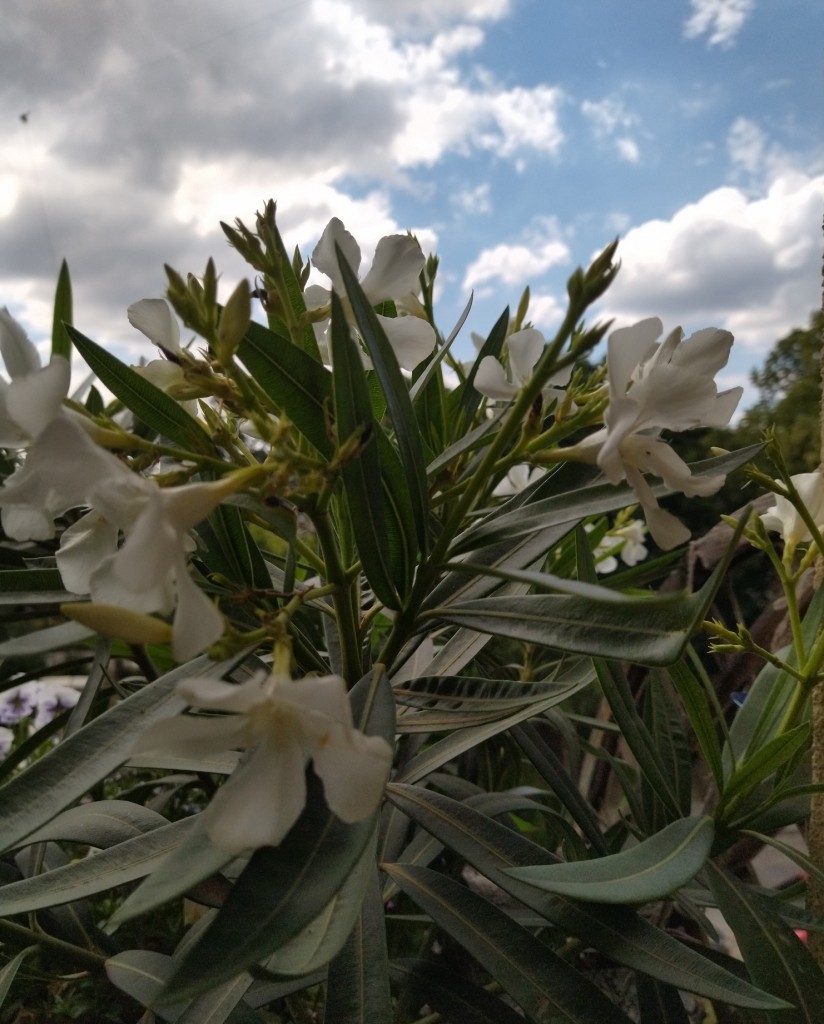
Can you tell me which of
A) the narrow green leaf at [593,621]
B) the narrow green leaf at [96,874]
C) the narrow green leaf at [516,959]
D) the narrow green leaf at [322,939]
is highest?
the narrow green leaf at [593,621]

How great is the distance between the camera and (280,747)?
13.9 inches

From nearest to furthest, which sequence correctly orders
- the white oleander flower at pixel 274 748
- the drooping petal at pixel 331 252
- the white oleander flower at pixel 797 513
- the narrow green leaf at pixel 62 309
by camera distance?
the white oleander flower at pixel 274 748 → the drooping petal at pixel 331 252 → the white oleander flower at pixel 797 513 → the narrow green leaf at pixel 62 309

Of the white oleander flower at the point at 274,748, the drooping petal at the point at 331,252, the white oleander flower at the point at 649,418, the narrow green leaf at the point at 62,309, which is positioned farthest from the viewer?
the narrow green leaf at the point at 62,309

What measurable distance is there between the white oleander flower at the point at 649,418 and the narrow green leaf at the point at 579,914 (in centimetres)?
24

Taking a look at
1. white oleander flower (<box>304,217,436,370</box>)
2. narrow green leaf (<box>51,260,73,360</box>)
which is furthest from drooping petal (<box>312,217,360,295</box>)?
narrow green leaf (<box>51,260,73,360</box>)

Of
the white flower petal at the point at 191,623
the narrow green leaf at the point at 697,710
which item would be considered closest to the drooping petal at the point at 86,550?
the white flower petal at the point at 191,623

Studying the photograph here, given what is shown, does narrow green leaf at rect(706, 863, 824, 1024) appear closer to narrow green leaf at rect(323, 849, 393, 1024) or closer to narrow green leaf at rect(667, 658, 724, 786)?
narrow green leaf at rect(667, 658, 724, 786)

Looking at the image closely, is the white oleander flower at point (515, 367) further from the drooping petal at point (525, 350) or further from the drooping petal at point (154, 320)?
the drooping petal at point (154, 320)

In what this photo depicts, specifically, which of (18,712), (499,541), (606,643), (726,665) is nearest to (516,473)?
(726,665)

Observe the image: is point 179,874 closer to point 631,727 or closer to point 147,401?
point 147,401

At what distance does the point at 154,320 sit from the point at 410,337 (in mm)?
190

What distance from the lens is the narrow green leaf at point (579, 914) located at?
0.44 metres

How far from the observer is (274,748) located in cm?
35

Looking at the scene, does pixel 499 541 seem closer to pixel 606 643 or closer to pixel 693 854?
pixel 606 643
